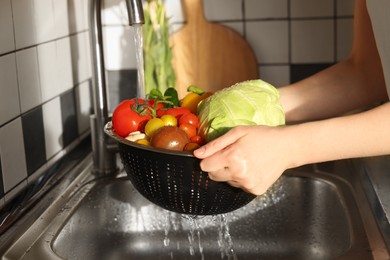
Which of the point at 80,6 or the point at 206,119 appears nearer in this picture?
the point at 206,119

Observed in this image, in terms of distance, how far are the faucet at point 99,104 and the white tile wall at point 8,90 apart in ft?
0.58

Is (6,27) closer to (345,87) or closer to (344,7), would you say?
(345,87)

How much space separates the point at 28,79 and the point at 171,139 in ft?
1.55

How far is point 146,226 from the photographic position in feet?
4.57

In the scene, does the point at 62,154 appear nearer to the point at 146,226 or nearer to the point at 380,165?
the point at 146,226

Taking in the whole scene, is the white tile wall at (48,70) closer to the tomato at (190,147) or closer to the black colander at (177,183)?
the black colander at (177,183)

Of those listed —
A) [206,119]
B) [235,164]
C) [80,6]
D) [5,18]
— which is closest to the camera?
[235,164]

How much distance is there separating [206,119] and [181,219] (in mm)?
393

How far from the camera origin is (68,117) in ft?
5.22

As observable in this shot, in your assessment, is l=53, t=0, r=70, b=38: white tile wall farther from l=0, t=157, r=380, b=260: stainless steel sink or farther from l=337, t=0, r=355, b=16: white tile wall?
l=337, t=0, r=355, b=16: white tile wall

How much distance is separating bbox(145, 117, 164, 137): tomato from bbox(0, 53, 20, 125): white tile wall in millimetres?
305

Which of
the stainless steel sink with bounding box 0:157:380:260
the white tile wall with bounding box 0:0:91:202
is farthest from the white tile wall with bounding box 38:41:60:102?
the stainless steel sink with bounding box 0:157:380:260

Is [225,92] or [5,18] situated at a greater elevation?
[5,18]

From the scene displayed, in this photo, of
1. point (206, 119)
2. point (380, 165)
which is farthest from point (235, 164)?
point (380, 165)
